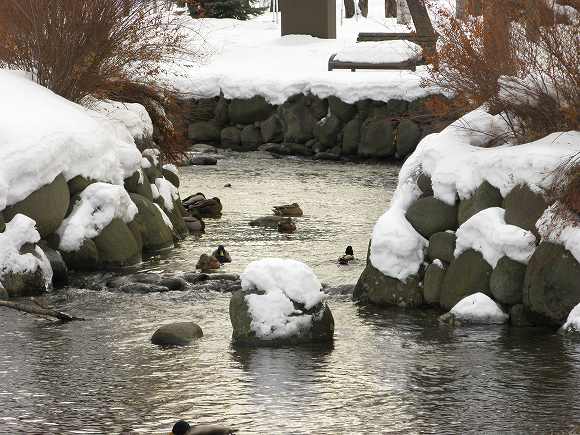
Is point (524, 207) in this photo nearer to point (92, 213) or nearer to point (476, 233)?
point (476, 233)

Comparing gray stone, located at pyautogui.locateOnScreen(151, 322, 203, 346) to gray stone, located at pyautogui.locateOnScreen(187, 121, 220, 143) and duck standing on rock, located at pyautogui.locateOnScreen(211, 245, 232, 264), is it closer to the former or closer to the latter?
duck standing on rock, located at pyautogui.locateOnScreen(211, 245, 232, 264)

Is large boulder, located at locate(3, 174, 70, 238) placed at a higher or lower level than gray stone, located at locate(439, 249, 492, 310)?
higher

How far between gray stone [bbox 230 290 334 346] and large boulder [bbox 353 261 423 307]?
149 centimetres

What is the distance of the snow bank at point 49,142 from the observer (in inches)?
595

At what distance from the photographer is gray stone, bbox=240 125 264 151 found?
28656 millimetres

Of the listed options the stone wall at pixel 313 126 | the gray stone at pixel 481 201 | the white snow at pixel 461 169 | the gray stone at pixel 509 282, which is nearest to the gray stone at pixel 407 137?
the stone wall at pixel 313 126

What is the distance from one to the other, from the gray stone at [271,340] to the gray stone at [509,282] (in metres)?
1.72

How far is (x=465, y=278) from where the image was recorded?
13109 mm

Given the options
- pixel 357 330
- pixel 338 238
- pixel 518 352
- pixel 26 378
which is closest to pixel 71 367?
pixel 26 378

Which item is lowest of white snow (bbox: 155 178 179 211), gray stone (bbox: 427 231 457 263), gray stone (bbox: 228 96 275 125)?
gray stone (bbox: 427 231 457 263)

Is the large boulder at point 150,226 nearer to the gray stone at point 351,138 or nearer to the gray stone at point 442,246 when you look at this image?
the gray stone at point 442,246

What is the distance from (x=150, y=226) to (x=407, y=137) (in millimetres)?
10477

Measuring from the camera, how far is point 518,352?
38.0 feet

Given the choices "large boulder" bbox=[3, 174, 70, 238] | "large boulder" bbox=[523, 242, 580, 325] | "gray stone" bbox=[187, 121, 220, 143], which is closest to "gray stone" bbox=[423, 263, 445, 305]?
"large boulder" bbox=[523, 242, 580, 325]
